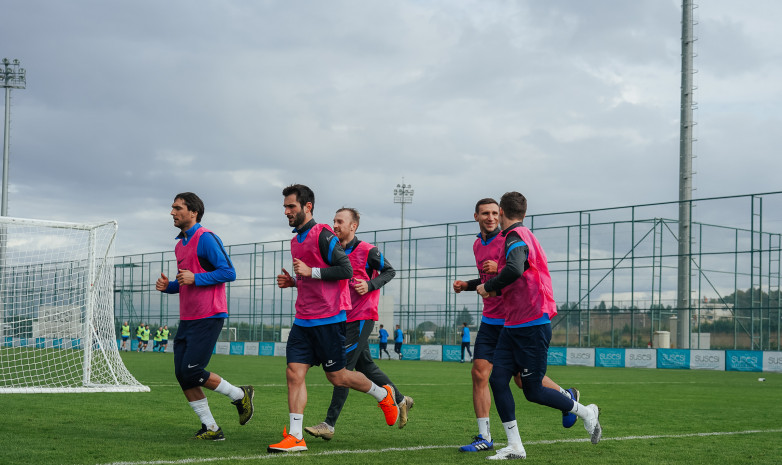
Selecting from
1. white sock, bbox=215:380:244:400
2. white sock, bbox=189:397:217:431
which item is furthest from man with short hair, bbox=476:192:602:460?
white sock, bbox=189:397:217:431

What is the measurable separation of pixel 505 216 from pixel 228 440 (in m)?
3.08

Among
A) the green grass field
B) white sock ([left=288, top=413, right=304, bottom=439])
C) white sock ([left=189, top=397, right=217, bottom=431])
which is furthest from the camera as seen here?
white sock ([left=189, top=397, right=217, bottom=431])

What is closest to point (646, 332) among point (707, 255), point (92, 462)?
point (707, 255)

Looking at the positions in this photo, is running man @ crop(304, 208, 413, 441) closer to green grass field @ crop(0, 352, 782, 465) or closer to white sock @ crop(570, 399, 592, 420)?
green grass field @ crop(0, 352, 782, 465)

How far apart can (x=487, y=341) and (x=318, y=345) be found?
149 centimetres

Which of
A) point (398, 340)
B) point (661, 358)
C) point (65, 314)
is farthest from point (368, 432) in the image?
point (398, 340)

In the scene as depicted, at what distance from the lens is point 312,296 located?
24.1 ft

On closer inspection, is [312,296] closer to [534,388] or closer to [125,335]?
[534,388]

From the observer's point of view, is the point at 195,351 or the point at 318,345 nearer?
the point at 318,345

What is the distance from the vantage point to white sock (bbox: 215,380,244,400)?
7.89 metres

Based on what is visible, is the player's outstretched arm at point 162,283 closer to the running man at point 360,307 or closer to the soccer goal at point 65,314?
the running man at point 360,307

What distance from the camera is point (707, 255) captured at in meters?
36.3

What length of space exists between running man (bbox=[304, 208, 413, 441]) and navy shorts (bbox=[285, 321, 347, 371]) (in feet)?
2.76

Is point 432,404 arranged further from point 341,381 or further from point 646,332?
point 646,332
